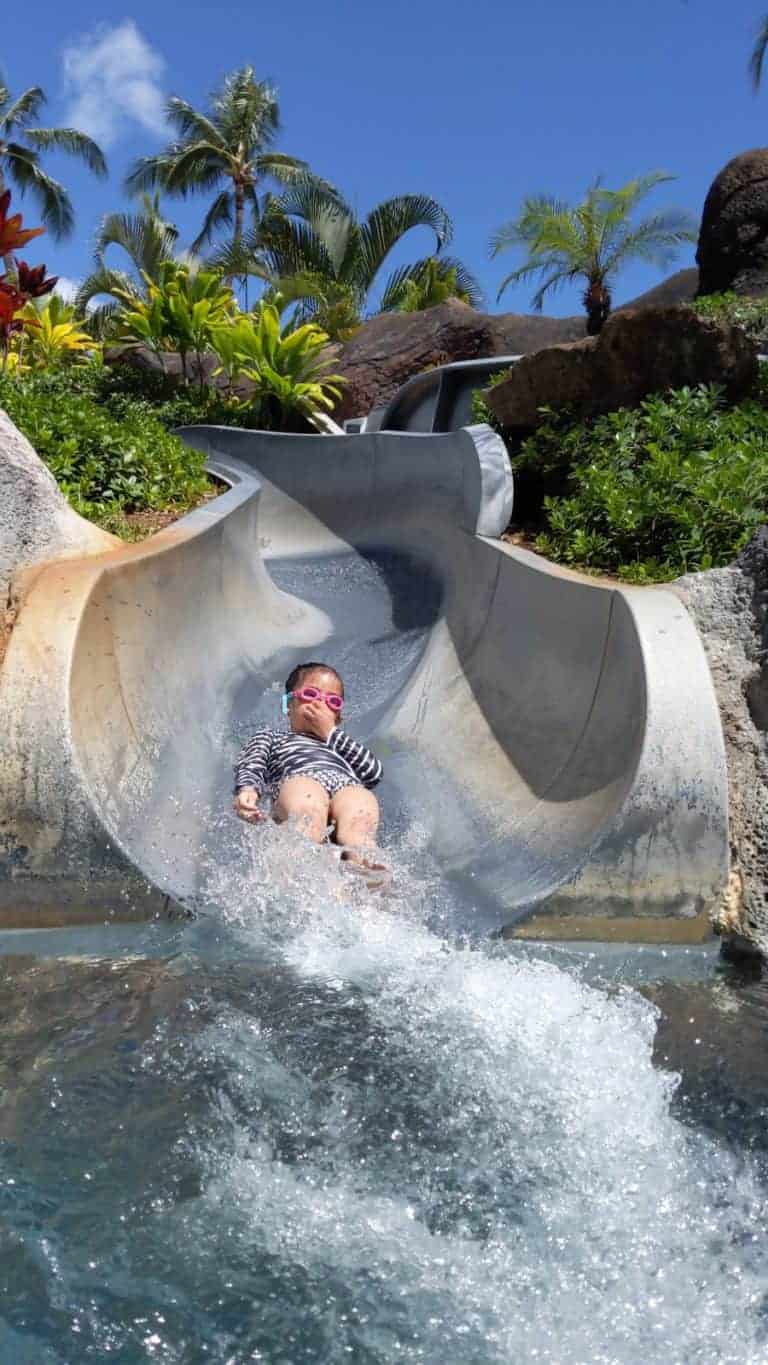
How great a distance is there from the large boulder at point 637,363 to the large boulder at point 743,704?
10.8 ft

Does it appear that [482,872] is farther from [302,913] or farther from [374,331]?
[374,331]

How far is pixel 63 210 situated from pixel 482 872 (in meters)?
34.6

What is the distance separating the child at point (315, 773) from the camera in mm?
3795

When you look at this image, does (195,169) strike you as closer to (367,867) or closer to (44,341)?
(44,341)

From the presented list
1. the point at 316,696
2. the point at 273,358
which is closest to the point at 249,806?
the point at 316,696

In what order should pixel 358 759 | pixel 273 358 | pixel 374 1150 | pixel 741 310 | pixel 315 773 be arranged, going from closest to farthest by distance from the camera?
pixel 374 1150 → pixel 315 773 → pixel 358 759 → pixel 741 310 → pixel 273 358

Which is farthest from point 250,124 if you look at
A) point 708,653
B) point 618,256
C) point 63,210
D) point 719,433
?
point 708,653

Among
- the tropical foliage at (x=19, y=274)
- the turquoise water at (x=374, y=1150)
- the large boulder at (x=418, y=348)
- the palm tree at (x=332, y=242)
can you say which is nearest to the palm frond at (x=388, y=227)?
the palm tree at (x=332, y=242)

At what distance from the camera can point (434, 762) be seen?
5.00 metres

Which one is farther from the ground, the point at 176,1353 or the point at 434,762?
the point at 434,762

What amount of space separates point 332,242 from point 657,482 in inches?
952

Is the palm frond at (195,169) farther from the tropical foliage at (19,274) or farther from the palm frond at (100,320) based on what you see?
the tropical foliage at (19,274)

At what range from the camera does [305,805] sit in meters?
3.81

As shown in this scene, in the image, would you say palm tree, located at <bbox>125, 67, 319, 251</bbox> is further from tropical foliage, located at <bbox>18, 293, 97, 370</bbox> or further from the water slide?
the water slide
